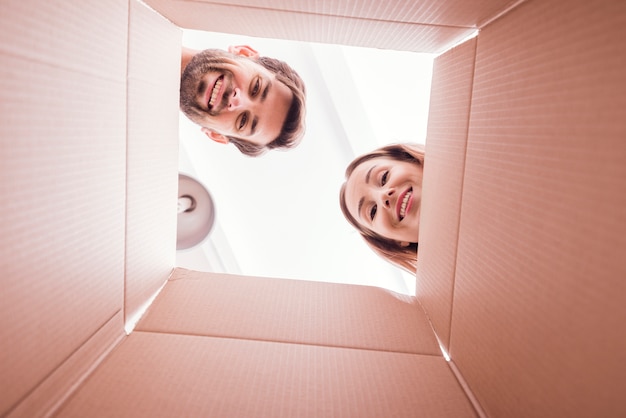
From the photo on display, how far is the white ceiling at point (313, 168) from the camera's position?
1406 mm

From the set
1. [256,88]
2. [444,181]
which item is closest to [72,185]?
[444,181]

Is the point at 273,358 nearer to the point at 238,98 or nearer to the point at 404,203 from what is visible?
the point at 404,203

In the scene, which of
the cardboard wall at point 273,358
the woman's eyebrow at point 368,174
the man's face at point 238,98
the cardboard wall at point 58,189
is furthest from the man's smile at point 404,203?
the cardboard wall at point 58,189

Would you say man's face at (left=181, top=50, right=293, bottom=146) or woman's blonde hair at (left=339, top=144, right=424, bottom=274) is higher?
man's face at (left=181, top=50, right=293, bottom=146)

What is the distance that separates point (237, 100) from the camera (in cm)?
133

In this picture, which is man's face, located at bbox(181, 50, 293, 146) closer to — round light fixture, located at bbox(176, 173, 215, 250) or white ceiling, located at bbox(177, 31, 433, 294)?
white ceiling, located at bbox(177, 31, 433, 294)

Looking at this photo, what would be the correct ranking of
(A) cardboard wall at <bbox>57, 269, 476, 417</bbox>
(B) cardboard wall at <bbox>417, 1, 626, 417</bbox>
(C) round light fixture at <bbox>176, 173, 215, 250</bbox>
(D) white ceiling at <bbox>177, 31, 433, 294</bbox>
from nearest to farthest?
1. (B) cardboard wall at <bbox>417, 1, 626, 417</bbox>
2. (A) cardboard wall at <bbox>57, 269, 476, 417</bbox>
3. (D) white ceiling at <bbox>177, 31, 433, 294</bbox>
4. (C) round light fixture at <bbox>176, 173, 215, 250</bbox>

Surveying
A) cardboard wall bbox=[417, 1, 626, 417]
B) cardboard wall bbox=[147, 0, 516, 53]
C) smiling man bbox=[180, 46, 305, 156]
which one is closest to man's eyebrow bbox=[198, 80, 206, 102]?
smiling man bbox=[180, 46, 305, 156]

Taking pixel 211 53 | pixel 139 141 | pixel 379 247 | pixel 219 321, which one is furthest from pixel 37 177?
pixel 379 247

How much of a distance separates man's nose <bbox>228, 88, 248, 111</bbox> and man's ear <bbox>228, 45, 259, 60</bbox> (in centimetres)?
12

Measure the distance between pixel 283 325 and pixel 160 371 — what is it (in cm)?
24

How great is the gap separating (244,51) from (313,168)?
0.41 metres

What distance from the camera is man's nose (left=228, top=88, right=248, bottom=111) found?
1.32 m

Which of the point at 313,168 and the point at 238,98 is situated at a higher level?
the point at 238,98
